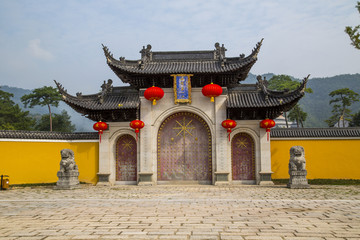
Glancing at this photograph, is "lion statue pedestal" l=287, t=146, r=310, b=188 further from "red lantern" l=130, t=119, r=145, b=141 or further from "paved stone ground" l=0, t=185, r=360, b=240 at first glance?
"red lantern" l=130, t=119, r=145, b=141

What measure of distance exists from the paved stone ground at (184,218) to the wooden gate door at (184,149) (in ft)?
17.6

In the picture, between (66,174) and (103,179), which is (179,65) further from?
(66,174)

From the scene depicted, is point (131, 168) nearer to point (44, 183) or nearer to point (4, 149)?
point (44, 183)

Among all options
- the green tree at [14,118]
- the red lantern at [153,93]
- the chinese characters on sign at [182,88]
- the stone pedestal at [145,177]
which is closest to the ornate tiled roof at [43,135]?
the stone pedestal at [145,177]

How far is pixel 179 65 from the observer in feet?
52.5

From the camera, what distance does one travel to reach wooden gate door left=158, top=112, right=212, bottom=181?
1509 centimetres

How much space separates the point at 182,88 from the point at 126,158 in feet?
15.0

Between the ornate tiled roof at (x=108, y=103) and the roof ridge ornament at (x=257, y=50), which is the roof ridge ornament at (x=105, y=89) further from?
the roof ridge ornament at (x=257, y=50)

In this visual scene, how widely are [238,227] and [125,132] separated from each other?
10451 mm

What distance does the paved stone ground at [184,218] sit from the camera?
212 inches

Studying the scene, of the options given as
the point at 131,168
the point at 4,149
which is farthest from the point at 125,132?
the point at 4,149

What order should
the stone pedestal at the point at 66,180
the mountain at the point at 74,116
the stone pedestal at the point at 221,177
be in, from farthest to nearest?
the mountain at the point at 74,116 < the stone pedestal at the point at 221,177 < the stone pedestal at the point at 66,180

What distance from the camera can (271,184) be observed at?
14.4 meters

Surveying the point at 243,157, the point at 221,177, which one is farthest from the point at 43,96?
the point at 243,157
